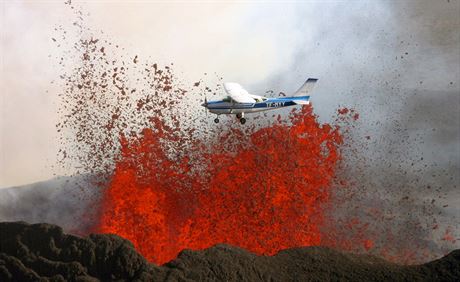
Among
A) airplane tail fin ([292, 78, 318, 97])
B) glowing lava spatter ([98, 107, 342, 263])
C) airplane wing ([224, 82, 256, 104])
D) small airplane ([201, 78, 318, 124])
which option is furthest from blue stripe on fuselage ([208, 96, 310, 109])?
glowing lava spatter ([98, 107, 342, 263])

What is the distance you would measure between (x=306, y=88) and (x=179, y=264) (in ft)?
41.8

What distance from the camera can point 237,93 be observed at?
106ft

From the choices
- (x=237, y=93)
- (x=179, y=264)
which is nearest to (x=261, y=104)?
(x=237, y=93)

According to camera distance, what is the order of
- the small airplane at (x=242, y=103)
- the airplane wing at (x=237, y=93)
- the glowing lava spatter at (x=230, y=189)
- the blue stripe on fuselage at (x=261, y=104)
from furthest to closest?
the glowing lava spatter at (x=230, y=189) < the blue stripe on fuselage at (x=261, y=104) < the small airplane at (x=242, y=103) < the airplane wing at (x=237, y=93)

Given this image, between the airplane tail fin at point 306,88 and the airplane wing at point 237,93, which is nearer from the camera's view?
the airplane wing at point 237,93

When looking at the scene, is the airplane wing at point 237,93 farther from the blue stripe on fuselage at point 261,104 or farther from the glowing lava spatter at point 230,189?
the glowing lava spatter at point 230,189

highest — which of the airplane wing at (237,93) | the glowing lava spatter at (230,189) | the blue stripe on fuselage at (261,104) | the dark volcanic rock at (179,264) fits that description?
the airplane wing at (237,93)

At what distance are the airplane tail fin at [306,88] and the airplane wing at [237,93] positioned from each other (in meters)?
3.02

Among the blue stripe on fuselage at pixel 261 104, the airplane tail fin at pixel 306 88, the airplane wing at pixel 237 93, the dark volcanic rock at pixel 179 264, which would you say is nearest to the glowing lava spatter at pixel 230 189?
the airplane tail fin at pixel 306 88

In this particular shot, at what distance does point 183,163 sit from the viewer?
1460 inches

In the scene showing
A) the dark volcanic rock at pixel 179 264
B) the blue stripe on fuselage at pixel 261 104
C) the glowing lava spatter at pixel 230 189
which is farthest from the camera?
the glowing lava spatter at pixel 230 189

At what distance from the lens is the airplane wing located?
31980mm

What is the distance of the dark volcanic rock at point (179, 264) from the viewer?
2670cm

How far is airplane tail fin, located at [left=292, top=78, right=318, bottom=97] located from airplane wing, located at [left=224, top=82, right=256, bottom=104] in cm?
302
